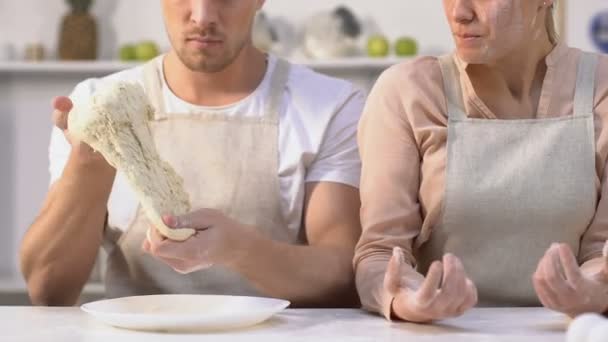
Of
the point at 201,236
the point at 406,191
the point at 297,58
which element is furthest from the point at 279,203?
the point at 297,58

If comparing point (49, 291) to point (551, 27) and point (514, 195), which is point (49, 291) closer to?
point (514, 195)

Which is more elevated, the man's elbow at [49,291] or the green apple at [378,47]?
the green apple at [378,47]

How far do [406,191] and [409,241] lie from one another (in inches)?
3.3

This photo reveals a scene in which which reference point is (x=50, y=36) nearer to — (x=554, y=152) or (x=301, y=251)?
(x=301, y=251)

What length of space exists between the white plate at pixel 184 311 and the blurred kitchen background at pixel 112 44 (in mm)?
2127

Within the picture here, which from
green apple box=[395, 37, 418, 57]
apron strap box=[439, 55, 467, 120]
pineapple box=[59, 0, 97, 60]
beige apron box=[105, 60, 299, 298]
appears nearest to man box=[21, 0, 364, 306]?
beige apron box=[105, 60, 299, 298]

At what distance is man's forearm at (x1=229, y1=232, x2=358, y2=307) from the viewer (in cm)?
178

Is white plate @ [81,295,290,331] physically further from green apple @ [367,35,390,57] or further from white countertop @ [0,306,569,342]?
green apple @ [367,35,390,57]

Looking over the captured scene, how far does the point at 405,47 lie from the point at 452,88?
193 centimetres

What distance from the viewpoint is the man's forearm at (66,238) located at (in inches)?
71.9

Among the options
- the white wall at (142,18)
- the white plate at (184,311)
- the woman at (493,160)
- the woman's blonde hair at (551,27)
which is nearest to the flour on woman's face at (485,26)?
the woman at (493,160)

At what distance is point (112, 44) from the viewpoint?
12.7ft

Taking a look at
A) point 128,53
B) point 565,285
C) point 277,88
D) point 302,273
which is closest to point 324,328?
point 565,285

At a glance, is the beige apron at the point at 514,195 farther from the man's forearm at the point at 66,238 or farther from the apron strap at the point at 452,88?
the man's forearm at the point at 66,238
